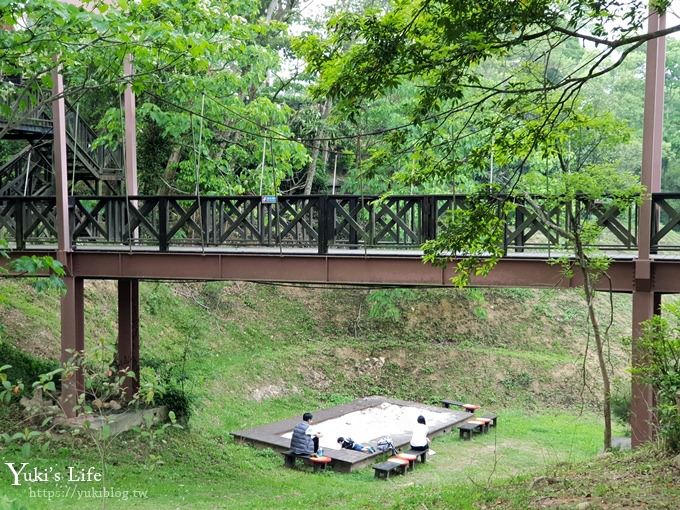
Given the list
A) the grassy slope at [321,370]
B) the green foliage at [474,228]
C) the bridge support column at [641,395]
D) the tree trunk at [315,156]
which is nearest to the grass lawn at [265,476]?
the grassy slope at [321,370]

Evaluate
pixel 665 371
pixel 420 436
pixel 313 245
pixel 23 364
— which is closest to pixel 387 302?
pixel 313 245

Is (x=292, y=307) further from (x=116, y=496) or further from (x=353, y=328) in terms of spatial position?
(x=116, y=496)

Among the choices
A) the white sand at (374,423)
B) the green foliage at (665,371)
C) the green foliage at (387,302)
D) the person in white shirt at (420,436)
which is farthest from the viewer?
the green foliage at (387,302)

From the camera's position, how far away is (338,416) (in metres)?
16.4

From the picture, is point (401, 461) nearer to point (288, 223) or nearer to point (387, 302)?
point (288, 223)

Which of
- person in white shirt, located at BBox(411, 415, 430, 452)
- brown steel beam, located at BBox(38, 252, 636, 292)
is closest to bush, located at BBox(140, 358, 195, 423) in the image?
brown steel beam, located at BBox(38, 252, 636, 292)

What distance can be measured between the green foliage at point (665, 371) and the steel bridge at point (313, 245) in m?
2.58

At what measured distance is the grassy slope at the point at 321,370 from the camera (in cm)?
1149

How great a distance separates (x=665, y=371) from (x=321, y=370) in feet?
46.9

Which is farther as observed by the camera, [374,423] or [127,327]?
[374,423]

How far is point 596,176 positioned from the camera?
10.1m

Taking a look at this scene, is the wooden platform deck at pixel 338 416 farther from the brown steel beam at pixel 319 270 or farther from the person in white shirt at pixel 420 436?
the brown steel beam at pixel 319 270

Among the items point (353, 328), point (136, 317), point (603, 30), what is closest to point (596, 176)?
point (603, 30)

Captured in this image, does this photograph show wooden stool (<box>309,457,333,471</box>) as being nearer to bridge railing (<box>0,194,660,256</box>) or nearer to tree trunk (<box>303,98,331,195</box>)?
bridge railing (<box>0,194,660,256</box>)
